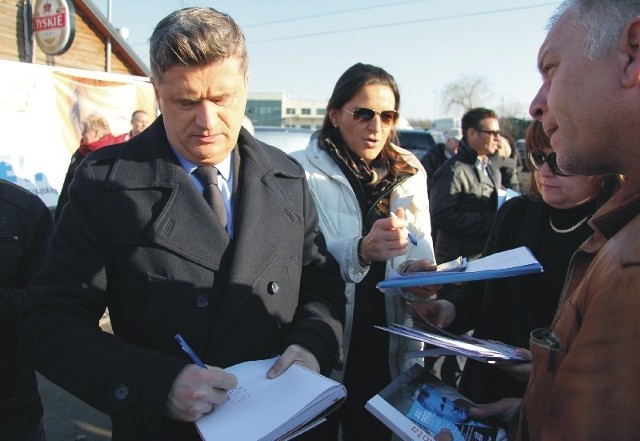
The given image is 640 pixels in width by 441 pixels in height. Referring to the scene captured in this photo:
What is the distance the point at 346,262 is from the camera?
7.04 ft

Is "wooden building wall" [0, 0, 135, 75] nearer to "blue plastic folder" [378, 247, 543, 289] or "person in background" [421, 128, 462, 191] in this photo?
"person in background" [421, 128, 462, 191]

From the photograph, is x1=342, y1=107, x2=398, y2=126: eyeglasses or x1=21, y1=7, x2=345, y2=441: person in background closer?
x1=21, y1=7, x2=345, y2=441: person in background

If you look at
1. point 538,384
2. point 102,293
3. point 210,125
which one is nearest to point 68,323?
point 102,293

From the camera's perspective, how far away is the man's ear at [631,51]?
94 cm

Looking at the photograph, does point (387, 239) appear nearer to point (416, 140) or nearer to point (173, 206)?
point (173, 206)

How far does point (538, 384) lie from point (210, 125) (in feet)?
3.88

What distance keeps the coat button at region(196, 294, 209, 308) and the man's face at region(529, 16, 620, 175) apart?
1.07m

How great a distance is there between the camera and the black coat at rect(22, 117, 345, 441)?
4.51ft

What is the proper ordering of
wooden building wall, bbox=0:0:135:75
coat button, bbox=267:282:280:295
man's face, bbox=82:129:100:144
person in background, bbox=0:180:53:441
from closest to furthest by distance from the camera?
coat button, bbox=267:282:280:295 < person in background, bbox=0:180:53:441 < man's face, bbox=82:129:100:144 < wooden building wall, bbox=0:0:135:75

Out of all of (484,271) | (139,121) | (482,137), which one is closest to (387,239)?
(484,271)

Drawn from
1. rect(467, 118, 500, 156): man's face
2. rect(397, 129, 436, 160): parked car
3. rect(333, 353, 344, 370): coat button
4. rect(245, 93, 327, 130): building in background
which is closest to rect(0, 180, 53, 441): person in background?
rect(333, 353, 344, 370): coat button

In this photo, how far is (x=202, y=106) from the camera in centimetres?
157

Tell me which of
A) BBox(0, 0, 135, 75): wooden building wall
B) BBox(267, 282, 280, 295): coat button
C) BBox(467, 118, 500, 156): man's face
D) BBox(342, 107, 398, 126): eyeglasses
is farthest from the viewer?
BBox(0, 0, 135, 75): wooden building wall

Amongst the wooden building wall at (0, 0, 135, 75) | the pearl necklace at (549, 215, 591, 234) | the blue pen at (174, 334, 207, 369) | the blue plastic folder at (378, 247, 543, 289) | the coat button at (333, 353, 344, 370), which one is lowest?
the coat button at (333, 353, 344, 370)
